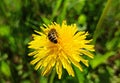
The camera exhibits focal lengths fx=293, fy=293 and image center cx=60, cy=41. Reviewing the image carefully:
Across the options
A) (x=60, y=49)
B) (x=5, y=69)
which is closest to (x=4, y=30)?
(x=5, y=69)

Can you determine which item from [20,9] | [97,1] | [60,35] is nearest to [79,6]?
[97,1]

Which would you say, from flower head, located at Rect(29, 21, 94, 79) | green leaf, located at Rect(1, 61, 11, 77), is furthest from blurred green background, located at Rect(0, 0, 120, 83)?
flower head, located at Rect(29, 21, 94, 79)

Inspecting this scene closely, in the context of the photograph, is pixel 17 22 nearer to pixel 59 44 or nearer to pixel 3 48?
pixel 3 48

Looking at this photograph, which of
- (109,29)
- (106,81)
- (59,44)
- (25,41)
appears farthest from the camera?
(109,29)

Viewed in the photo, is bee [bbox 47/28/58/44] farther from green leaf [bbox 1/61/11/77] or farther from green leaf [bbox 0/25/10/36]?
green leaf [bbox 0/25/10/36]

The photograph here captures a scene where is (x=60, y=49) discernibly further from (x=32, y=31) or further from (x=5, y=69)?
(x=32, y=31)

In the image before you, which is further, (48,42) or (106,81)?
(106,81)

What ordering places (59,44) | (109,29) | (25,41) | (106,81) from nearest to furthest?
(59,44) < (106,81) < (25,41) < (109,29)
